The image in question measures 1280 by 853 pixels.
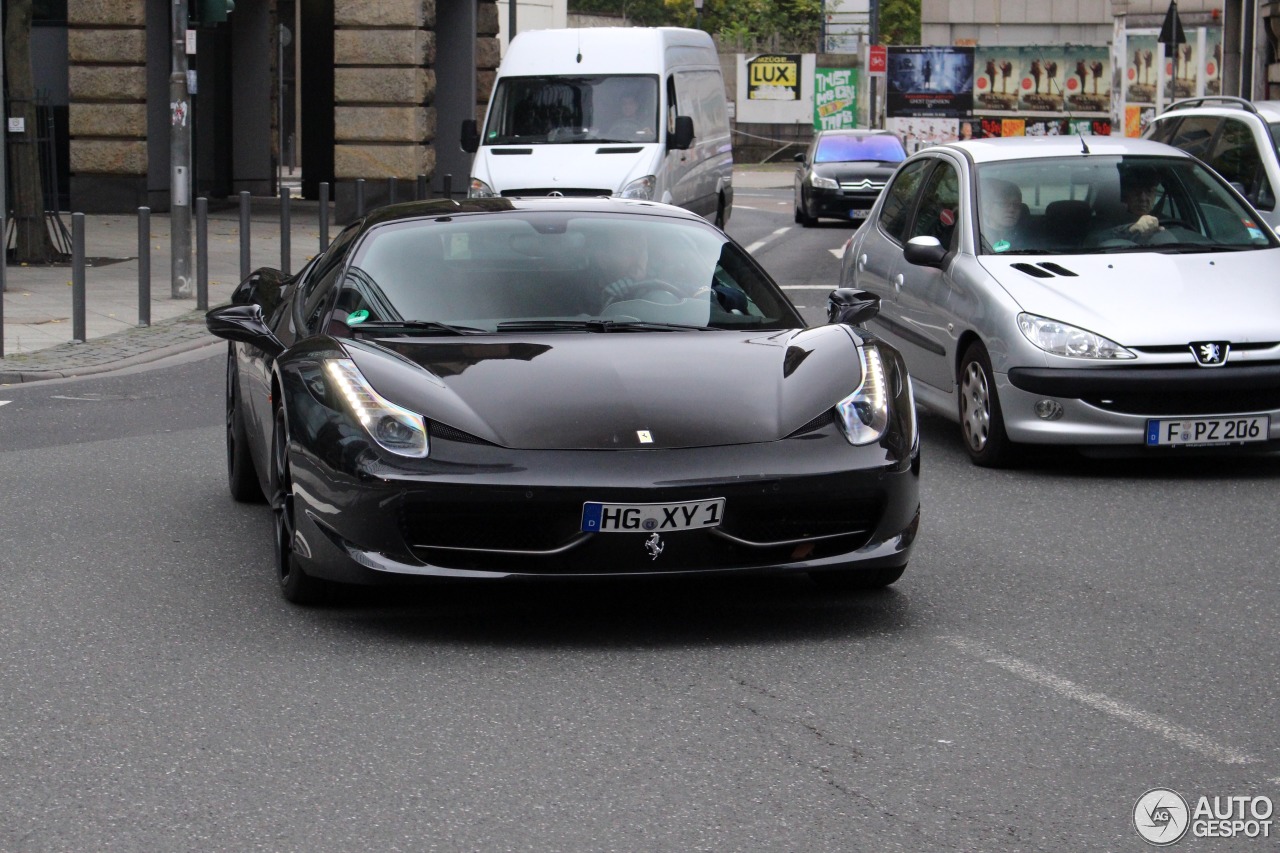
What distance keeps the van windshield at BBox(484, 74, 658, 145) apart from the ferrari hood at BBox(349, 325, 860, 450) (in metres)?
14.1

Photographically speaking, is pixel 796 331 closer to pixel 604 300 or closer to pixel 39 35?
pixel 604 300

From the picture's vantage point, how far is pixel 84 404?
1156 centimetres

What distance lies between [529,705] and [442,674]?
1.37 feet

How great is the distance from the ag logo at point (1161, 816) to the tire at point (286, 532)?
278 cm

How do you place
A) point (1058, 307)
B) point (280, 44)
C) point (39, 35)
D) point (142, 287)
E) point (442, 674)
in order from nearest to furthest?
point (442, 674) < point (1058, 307) < point (142, 287) < point (39, 35) < point (280, 44)

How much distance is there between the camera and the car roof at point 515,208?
7.31 meters

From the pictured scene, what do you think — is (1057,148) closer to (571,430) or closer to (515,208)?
(515,208)

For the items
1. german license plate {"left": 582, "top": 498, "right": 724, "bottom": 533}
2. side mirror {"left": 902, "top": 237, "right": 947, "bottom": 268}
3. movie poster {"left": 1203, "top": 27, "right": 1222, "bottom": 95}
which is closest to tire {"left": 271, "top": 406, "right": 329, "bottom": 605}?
german license plate {"left": 582, "top": 498, "right": 724, "bottom": 533}

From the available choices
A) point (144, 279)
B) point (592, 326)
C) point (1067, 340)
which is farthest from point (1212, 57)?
point (592, 326)

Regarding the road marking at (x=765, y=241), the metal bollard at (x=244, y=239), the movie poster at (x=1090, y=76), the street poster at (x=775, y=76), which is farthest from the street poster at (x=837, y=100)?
the metal bollard at (x=244, y=239)

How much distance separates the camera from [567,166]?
19.7 metres

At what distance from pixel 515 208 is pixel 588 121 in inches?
524

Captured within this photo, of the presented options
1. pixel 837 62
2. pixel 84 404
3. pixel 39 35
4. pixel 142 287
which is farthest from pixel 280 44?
pixel 84 404

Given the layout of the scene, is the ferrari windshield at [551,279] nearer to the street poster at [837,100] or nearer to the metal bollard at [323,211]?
the metal bollard at [323,211]
